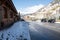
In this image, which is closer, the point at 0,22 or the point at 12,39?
the point at 12,39

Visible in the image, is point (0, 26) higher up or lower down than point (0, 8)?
lower down

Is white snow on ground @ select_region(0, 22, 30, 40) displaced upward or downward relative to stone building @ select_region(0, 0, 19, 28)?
downward

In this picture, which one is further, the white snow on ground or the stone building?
the stone building

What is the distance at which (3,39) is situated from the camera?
10.4m

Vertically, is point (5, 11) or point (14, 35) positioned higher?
point (5, 11)

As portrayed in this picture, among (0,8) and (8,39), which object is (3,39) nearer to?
(8,39)

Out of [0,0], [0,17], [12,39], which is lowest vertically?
[12,39]

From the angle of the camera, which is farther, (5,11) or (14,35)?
(5,11)

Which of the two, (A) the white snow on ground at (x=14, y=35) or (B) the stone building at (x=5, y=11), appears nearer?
(A) the white snow on ground at (x=14, y=35)

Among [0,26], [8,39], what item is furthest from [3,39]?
[0,26]

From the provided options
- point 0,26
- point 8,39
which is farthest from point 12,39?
point 0,26

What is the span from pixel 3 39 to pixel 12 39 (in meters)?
0.56

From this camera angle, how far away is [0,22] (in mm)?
17422

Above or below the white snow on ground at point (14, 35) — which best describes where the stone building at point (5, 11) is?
above
